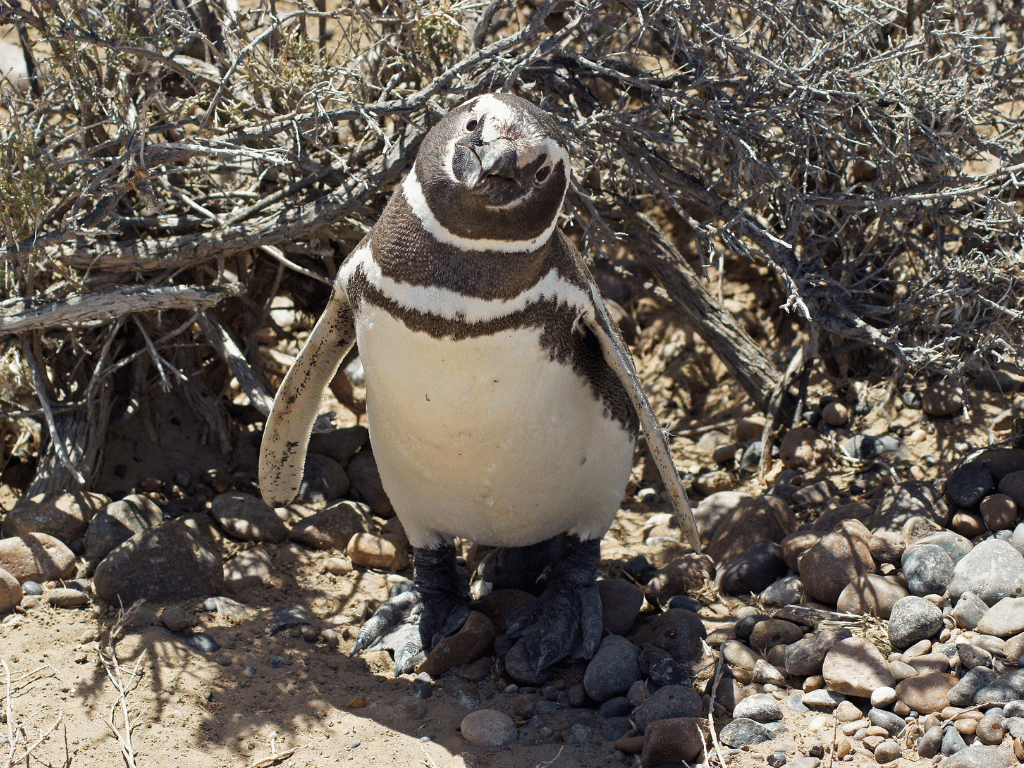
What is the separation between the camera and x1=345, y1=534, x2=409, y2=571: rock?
3201 millimetres

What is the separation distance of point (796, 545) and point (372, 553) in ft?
4.66

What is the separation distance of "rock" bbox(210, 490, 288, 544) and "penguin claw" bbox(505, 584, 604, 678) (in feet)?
3.30

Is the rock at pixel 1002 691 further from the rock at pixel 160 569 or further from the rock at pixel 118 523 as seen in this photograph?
the rock at pixel 118 523

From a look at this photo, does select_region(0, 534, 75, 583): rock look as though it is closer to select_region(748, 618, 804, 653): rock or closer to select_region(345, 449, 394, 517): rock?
select_region(345, 449, 394, 517): rock

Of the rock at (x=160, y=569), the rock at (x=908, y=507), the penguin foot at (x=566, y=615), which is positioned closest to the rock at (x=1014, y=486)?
the rock at (x=908, y=507)

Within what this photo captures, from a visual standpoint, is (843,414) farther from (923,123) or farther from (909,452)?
(923,123)

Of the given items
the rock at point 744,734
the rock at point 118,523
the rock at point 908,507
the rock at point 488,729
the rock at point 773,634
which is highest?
the rock at point 118,523

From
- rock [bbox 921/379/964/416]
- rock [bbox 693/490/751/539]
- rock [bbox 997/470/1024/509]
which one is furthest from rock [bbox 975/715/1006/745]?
rock [bbox 921/379/964/416]

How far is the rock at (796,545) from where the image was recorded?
9.43 ft

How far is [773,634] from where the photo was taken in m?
A: 2.56

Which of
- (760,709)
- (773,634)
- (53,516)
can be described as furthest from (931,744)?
(53,516)

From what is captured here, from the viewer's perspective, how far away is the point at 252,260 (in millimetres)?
3701

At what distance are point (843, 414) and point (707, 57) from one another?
1.51 metres

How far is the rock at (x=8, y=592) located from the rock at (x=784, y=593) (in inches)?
87.1
